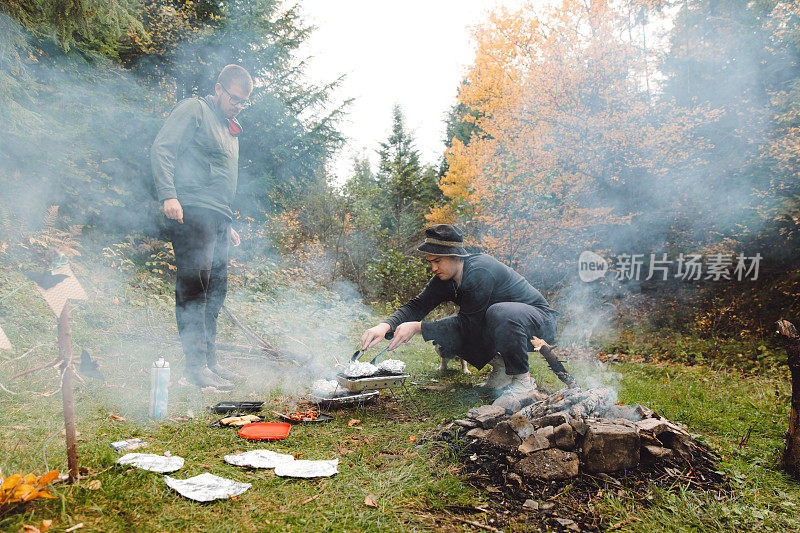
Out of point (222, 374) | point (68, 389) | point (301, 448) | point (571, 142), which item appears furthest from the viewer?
point (571, 142)

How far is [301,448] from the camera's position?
2119mm

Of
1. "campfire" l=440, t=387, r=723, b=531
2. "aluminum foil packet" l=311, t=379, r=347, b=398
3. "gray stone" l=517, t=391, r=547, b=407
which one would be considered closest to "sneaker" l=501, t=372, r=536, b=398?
"gray stone" l=517, t=391, r=547, b=407

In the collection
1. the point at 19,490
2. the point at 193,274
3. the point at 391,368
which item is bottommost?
the point at 391,368

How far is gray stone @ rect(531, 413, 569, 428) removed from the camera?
6.57 feet

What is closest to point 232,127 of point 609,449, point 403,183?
point 609,449

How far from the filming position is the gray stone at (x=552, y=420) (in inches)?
78.9

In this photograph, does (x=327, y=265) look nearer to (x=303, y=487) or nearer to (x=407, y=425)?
(x=407, y=425)

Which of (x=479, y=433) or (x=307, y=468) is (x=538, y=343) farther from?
(x=307, y=468)

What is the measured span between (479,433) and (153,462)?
152 cm

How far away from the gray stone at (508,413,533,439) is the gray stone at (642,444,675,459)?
547 mm

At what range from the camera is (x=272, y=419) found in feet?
8.46

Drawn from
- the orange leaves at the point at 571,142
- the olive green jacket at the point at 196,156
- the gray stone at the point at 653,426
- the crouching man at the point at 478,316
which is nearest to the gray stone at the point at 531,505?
the gray stone at the point at 653,426

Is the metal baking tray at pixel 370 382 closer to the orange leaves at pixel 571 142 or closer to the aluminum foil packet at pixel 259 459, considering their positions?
the aluminum foil packet at pixel 259 459

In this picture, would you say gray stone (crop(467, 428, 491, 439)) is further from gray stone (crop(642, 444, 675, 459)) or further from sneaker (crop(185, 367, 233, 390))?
sneaker (crop(185, 367, 233, 390))
